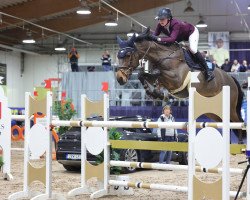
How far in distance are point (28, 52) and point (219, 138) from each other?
89.7 feet

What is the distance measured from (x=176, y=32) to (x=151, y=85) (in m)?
0.74

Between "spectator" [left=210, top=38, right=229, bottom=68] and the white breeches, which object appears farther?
"spectator" [left=210, top=38, right=229, bottom=68]

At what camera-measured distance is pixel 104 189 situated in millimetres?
6652

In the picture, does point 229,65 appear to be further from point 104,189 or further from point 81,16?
point 104,189

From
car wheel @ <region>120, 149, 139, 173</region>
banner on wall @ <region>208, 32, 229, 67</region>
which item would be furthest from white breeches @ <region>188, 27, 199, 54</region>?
banner on wall @ <region>208, 32, 229, 67</region>

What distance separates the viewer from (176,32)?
640cm

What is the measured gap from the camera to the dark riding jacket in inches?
252

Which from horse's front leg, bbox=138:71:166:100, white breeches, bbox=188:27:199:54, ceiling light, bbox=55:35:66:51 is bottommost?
horse's front leg, bbox=138:71:166:100

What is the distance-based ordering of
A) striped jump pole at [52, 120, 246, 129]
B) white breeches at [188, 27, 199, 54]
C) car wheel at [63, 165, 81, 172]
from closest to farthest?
striped jump pole at [52, 120, 246, 129] → white breeches at [188, 27, 199, 54] → car wheel at [63, 165, 81, 172]

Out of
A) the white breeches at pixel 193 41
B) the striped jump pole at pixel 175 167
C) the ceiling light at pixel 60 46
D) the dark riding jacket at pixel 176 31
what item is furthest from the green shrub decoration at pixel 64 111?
the ceiling light at pixel 60 46

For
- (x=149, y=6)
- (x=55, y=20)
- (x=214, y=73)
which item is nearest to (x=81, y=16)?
(x=55, y=20)

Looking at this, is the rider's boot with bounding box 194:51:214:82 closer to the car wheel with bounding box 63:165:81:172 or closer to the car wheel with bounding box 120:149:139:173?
the car wheel with bounding box 120:149:139:173

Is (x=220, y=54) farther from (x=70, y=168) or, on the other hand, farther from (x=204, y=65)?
(x=204, y=65)

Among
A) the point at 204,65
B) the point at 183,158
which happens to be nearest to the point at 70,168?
the point at 183,158
